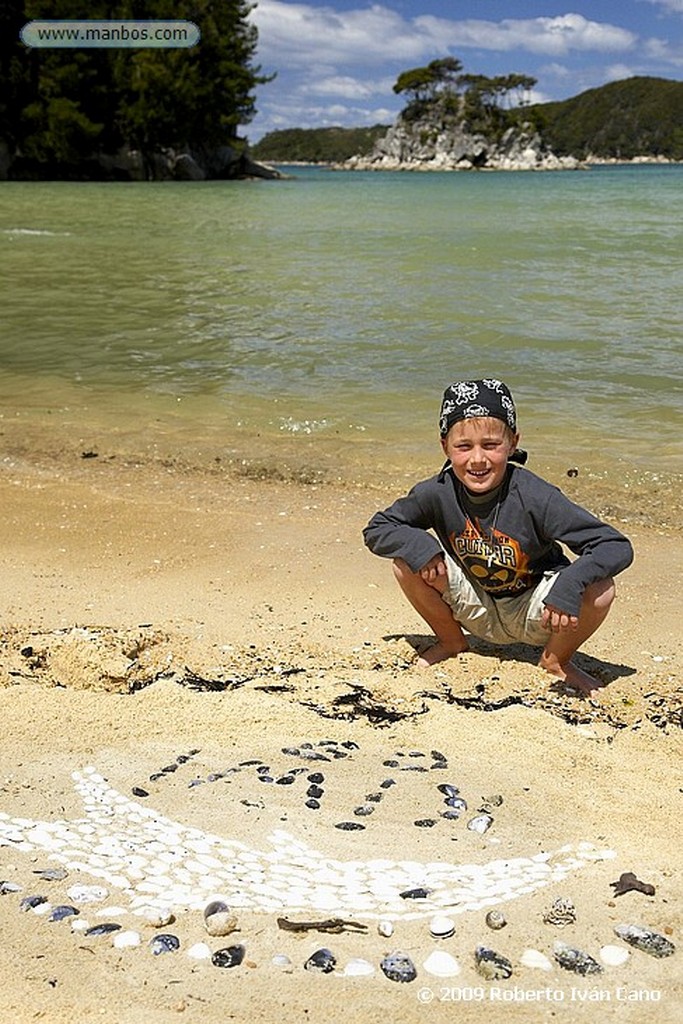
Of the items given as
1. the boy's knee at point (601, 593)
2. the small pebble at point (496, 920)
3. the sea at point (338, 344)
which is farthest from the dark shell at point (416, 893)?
the sea at point (338, 344)

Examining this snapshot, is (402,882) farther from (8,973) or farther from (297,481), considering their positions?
(297,481)

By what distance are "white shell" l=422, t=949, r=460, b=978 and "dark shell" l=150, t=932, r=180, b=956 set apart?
52 centimetres

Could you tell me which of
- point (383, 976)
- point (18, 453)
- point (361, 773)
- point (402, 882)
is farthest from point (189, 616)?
point (18, 453)

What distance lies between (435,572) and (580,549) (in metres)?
0.54

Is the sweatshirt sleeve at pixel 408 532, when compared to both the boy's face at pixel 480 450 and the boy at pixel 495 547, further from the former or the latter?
the boy's face at pixel 480 450

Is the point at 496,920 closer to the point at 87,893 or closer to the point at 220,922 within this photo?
the point at 220,922

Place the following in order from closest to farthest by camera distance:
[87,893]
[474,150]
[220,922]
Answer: [220,922] < [87,893] < [474,150]

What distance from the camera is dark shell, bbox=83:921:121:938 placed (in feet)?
6.70

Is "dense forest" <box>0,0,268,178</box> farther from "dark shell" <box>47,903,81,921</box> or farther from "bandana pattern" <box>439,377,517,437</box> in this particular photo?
"dark shell" <box>47,903,81,921</box>

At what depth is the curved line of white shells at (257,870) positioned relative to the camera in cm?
219

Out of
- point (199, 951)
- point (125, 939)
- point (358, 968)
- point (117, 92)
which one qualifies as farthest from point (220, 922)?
point (117, 92)

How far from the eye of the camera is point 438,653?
3.91 meters

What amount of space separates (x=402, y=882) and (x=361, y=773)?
21.4 inches

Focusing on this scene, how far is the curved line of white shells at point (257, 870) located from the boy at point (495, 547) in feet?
→ 4.09
